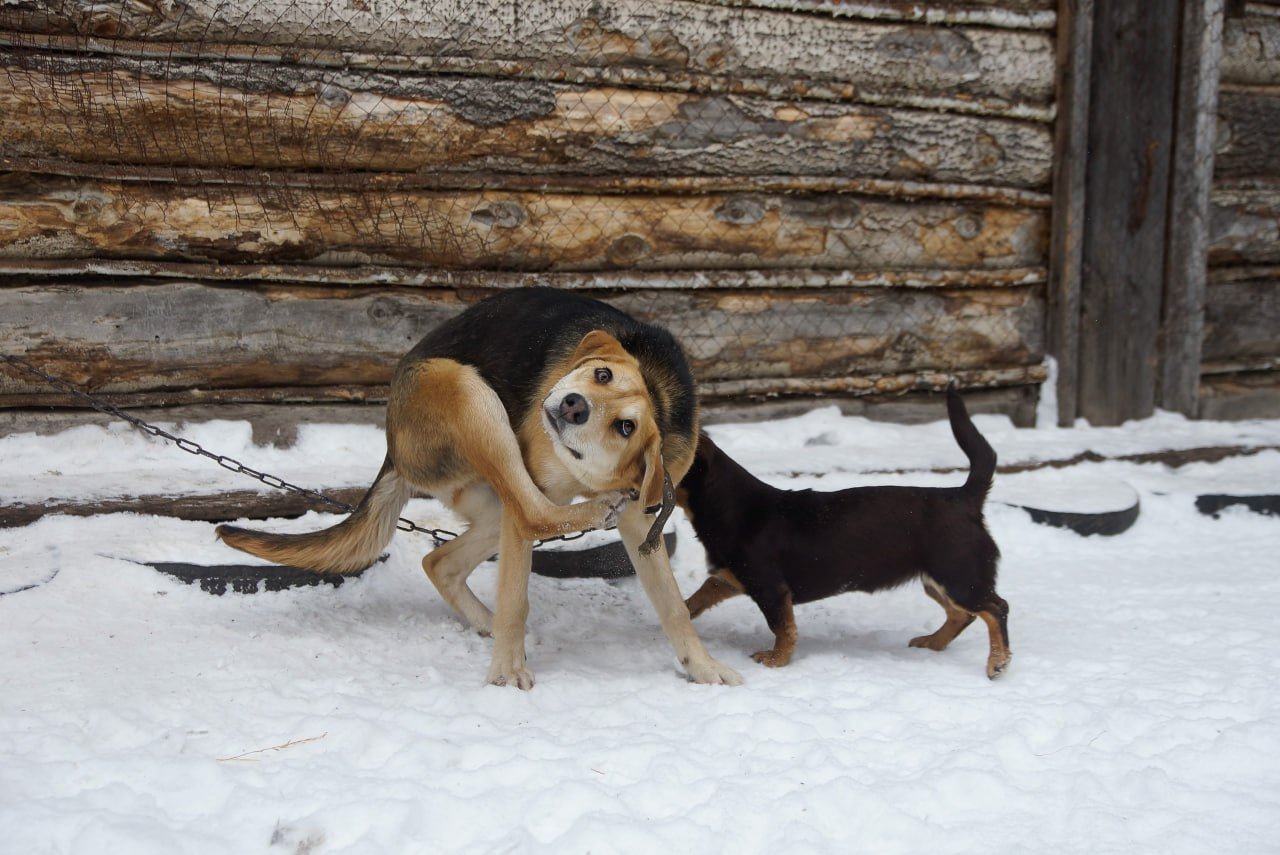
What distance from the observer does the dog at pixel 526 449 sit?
3.45 m

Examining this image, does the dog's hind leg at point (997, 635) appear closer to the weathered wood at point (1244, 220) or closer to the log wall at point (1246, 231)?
the log wall at point (1246, 231)

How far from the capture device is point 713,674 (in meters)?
3.71

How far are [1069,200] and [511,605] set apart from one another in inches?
197

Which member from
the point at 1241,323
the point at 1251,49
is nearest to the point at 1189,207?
the point at 1241,323

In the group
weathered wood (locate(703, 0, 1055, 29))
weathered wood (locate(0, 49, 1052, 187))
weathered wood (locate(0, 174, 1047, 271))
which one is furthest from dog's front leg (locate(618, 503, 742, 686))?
weathered wood (locate(703, 0, 1055, 29))

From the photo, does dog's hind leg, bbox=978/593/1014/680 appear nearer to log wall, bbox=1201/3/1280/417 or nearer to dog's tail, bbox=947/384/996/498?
dog's tail, bbox=947/384/996/498

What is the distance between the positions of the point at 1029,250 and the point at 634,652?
4.45 meters

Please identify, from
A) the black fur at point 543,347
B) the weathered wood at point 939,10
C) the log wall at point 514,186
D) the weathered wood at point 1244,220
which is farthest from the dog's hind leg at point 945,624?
the weathered wood at point 1244,220

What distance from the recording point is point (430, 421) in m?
3.85

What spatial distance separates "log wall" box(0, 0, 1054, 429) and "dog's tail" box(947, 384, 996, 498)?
243 centimetres

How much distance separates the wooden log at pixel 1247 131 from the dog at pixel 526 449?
5.49 metres

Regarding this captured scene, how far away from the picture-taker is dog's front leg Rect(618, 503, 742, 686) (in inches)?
147

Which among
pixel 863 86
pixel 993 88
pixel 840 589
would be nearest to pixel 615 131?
pixel 863 86

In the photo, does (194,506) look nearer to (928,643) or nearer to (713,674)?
(713,674)
